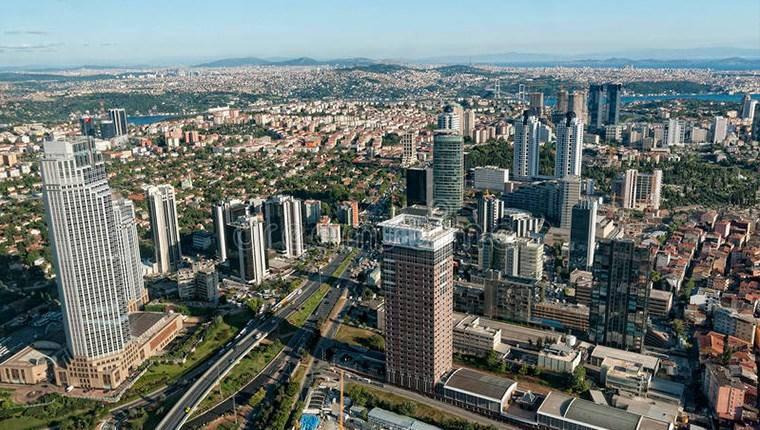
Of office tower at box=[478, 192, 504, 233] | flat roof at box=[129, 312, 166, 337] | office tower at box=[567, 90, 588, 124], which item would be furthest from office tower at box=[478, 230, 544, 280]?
office tower at box=[567, 90, 588, 124]

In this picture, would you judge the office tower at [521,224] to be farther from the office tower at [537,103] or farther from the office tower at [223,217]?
the office tower at [537,103]

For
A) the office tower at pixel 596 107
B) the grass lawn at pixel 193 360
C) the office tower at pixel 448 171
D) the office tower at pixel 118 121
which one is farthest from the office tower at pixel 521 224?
the office tower at pixel 118 121

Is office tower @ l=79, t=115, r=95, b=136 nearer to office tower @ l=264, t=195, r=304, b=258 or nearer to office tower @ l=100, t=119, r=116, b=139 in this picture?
office tower @ l=100, t=119, r=116, b=139

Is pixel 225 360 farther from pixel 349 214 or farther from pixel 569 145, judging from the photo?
pixel 569 145

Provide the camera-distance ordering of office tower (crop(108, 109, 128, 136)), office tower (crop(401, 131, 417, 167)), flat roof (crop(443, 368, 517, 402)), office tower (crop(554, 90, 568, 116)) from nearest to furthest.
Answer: flat roof (crop(443, 368, 517, 402))
office tower (crop(401, 131, 417, 167))
office tower (crop(108, 109, 128, 136))
office tower (crop(554, 90, 568, 116))

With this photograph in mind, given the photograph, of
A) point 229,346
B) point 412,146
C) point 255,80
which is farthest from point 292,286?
point 255,80

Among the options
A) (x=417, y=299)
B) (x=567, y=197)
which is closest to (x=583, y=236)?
(x=567, y=197)
